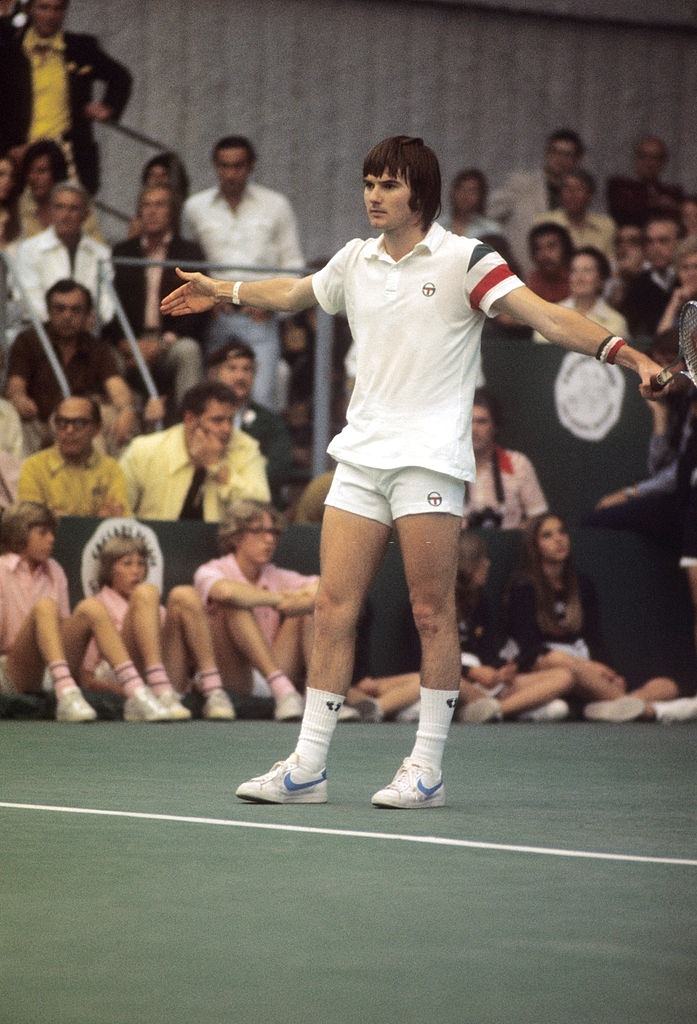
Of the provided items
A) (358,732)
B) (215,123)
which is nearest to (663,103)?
(215,123)

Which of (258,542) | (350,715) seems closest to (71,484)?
(258,542)

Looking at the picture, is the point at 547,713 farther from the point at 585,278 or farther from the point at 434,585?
the point at 434,585

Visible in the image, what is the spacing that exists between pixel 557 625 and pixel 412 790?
17.0 ft

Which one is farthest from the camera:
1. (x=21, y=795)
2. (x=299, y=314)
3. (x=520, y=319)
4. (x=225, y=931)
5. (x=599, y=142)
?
(x=599, y=142)

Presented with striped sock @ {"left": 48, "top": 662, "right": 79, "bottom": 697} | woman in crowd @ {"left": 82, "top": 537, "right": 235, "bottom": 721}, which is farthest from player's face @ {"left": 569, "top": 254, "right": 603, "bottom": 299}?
striped sock @ {"left": 48, "top": 662, "right": 79, "bottom": 697}

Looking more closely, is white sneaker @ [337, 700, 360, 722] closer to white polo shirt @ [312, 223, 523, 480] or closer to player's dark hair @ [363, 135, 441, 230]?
white polo shirt @ [312, 223, 523, 480]

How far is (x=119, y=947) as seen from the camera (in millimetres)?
4113

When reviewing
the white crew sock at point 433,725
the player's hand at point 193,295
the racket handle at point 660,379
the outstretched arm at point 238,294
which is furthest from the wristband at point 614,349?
the player's hand at point 193,295

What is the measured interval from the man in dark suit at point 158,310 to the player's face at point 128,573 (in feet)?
5.90

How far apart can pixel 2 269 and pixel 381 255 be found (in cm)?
598

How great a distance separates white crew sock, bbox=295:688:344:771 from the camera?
6.48m

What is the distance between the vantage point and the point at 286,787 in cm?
646

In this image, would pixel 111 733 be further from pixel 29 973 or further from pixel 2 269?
pixel 29 973

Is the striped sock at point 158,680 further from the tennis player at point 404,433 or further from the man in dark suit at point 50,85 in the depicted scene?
the man in dark suit at point 50,85
